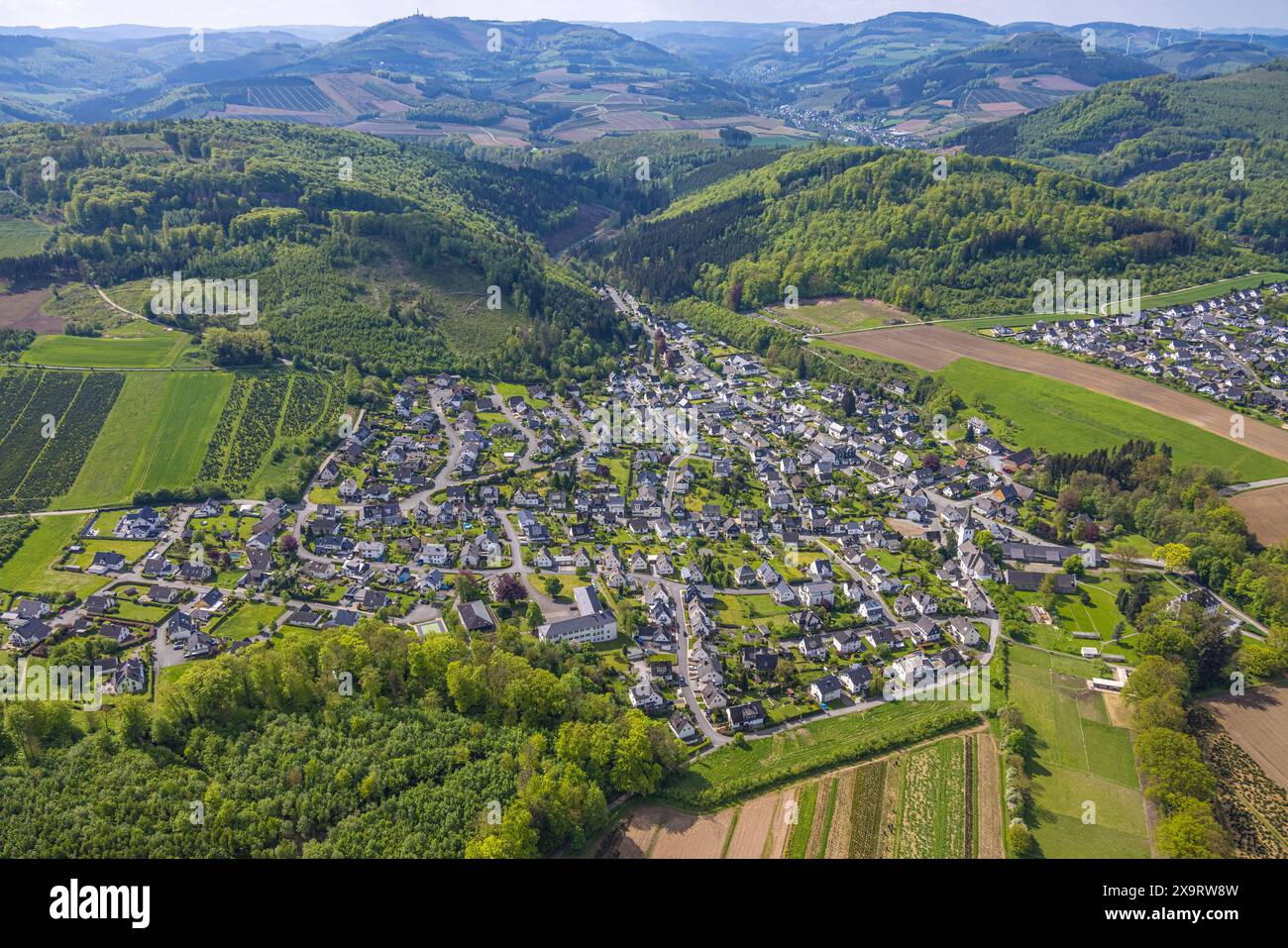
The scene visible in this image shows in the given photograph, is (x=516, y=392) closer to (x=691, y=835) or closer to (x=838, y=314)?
(x=838, y=314)

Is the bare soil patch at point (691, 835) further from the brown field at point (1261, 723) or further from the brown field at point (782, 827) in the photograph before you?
the brown field at point (1261, 723)

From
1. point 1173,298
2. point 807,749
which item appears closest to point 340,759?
point 807,749

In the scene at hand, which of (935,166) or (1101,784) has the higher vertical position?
(935,166)

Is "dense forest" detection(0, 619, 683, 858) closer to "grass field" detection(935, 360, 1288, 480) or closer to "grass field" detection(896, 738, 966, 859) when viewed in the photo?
"grass field" detection(896, 738, 966, 859)
